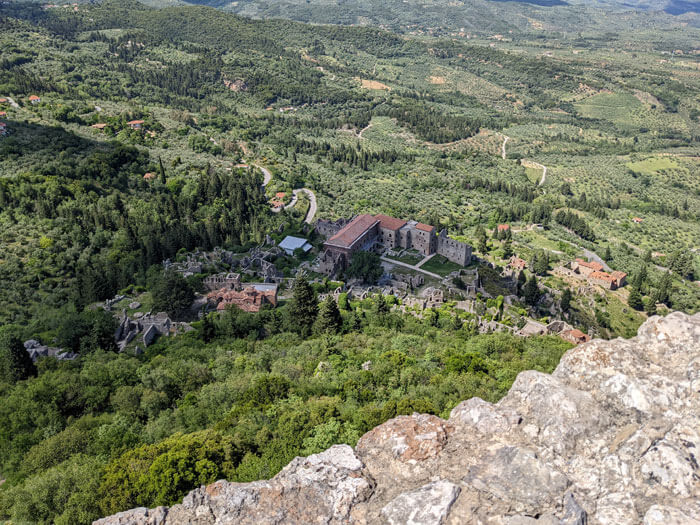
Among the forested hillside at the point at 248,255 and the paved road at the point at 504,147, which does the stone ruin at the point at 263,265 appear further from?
the paved road at the point at 504,147

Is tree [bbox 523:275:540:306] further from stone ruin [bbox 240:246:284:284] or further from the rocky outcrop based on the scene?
the rocky outcrop

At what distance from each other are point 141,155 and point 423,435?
101 metres

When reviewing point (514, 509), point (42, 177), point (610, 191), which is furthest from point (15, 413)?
point (610, 191)

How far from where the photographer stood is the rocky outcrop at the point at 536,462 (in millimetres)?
13109

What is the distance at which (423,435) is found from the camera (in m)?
17.0

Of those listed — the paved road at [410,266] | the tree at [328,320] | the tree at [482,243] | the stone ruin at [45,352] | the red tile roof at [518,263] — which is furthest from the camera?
the tree at [482,243]

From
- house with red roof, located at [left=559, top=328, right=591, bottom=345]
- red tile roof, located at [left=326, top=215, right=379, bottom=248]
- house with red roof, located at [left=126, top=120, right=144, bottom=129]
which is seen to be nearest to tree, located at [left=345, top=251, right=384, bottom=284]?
red tile roof, located at [left=326, top=215, right=379, bottom=248]

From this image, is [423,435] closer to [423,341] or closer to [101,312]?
[423,341]

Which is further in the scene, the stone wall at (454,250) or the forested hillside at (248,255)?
the stone wall at (454,250)

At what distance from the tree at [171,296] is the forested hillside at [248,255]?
0.63 ft

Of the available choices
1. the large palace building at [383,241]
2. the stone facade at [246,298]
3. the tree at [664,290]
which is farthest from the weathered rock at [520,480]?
the tree at [664,290]

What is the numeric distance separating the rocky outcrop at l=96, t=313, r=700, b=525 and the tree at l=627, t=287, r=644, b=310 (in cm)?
6208

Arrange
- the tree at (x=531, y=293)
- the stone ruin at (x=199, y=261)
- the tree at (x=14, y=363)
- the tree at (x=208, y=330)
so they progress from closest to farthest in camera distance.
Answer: the tree at (x=14, y=363)
the tree at (x=208, y=330)
the tree at (x=531, y=293)
the stone ruin at (x=199, y=261)

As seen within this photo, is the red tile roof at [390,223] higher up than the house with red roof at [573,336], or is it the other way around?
the red tile roof at [390,223]
